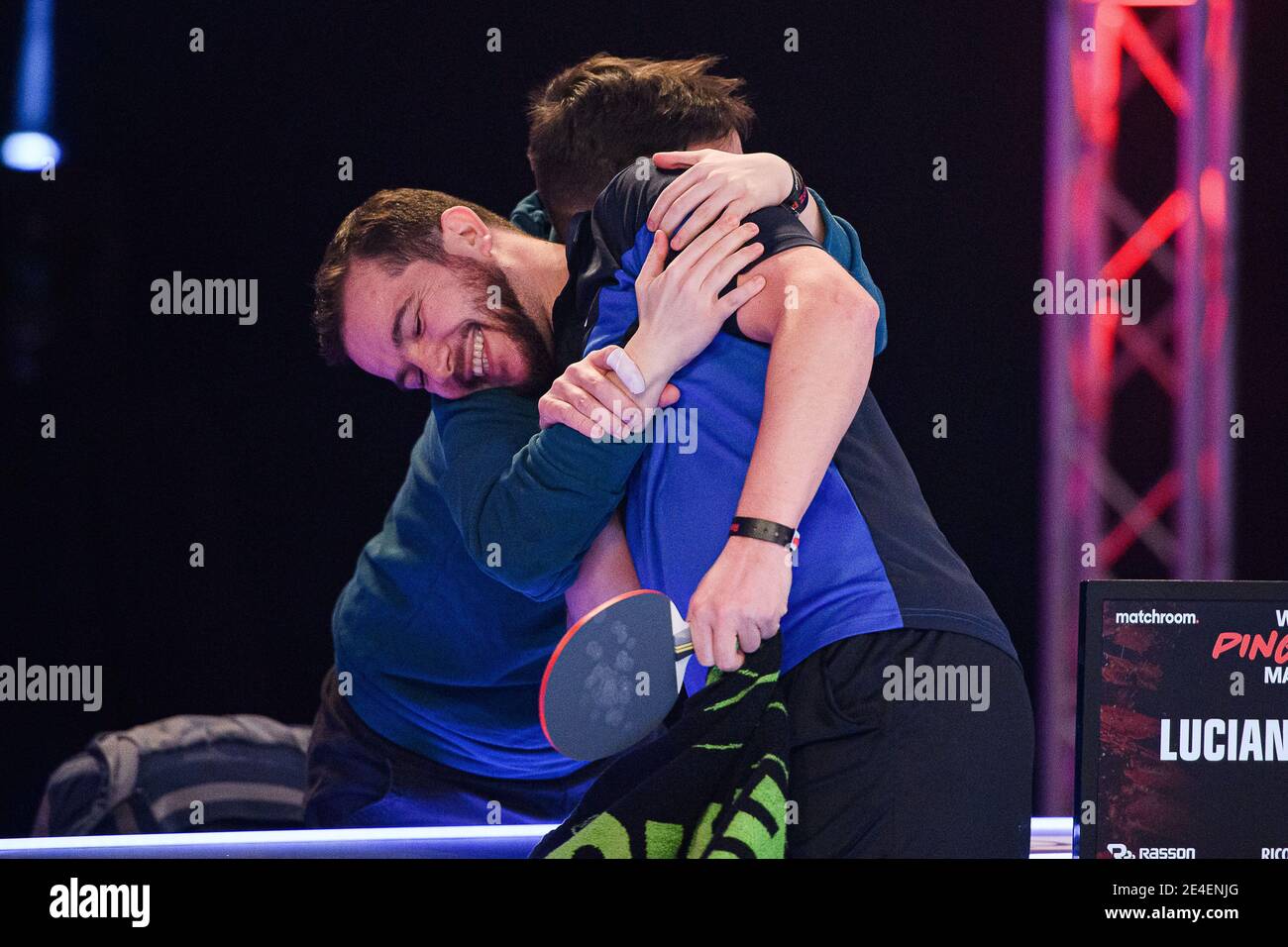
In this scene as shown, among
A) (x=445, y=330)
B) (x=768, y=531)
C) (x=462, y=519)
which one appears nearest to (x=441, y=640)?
(x=462, y=519)

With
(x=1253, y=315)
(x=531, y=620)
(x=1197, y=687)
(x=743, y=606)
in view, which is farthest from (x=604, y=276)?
(x=1253, y=315)

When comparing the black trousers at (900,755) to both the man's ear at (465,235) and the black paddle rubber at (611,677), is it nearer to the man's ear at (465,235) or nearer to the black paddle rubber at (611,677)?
the black paddle rubber at (611,677)

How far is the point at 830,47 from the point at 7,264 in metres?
1.89

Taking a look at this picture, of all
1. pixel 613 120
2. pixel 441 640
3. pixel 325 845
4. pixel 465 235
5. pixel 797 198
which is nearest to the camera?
pixel 797 198

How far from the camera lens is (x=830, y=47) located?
2.77 metres

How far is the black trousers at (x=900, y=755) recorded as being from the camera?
65.2 inches

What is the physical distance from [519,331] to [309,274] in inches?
31.8

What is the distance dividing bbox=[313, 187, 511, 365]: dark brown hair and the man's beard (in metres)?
0.08

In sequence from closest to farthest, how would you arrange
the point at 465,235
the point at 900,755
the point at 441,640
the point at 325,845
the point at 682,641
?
1. the point at 900,755
2. the point at 682,641
3. the point at 465,235
4. the point at 325,845
5. the point at 441,640

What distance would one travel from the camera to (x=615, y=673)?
1794 millimetres

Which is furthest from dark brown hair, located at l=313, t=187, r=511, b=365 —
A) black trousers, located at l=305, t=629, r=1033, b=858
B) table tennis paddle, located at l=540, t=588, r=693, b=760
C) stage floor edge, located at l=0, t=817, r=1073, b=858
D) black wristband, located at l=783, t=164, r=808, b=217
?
black trousers, located at l=305, t=629, r=1033, b=858

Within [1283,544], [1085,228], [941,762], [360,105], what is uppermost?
[360,105]

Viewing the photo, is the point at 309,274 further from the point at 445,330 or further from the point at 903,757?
the point at 903,757
